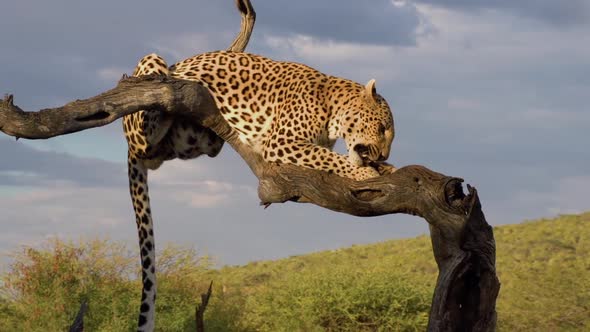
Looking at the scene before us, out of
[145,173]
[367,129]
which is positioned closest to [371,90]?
[367,129]

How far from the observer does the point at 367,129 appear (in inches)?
413

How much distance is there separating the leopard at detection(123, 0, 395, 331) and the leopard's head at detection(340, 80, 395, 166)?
11 mm

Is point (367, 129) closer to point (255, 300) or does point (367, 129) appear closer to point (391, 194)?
point (391, 194)

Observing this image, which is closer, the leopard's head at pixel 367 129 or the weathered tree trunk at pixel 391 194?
the weathered tree trunk at pixel 391 194

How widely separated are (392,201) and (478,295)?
61.8 inches

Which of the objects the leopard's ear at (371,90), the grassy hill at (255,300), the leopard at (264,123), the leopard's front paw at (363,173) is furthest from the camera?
the grassy hill at (255,300)

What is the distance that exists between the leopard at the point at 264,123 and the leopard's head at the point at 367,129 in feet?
0.04

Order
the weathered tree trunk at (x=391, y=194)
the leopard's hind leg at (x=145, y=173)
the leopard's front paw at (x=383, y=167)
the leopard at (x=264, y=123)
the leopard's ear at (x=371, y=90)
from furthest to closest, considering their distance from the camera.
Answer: the leopard's hind leg at (x=145, y=173), the leopard's ear at (x=371, y=90), the leopard at (x=264, y=123), the leopard's front paw at (x=383, y=167), the weathered tree trunk at (x=391, y=194)

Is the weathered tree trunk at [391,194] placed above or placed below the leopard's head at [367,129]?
below

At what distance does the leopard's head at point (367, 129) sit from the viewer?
10.4 m

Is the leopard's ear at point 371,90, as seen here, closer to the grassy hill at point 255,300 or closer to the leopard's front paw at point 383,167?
the leopard's front paw at point 383,167

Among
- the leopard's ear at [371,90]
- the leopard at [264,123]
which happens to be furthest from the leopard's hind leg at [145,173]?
the leopard's ear at [371,90]

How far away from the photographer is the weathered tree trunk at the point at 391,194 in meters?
9.77

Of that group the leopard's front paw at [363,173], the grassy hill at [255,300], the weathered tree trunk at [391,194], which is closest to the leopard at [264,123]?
the leopard's front paw at [363,173]
